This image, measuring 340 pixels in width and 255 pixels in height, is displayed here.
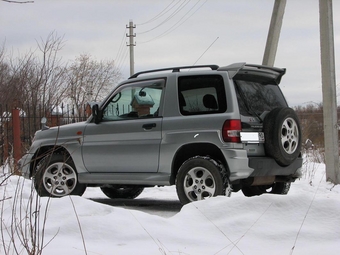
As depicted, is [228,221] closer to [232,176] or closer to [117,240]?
[117,240]

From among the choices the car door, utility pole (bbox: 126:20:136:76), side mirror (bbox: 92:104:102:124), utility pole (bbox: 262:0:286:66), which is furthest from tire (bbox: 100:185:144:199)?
utility pole (bbox: 126:20:136:76)

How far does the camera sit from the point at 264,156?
731 centimetres

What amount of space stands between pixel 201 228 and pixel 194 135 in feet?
8.55

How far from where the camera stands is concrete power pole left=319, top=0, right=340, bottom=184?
37.2ft

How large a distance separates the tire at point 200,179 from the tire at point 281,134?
75 cm

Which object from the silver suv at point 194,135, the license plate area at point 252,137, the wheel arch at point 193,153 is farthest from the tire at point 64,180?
the license plate area at point 252,137

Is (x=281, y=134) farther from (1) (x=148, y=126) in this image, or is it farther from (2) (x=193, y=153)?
(1) (x=148, y=126)

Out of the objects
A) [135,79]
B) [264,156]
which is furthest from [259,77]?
[135,79]

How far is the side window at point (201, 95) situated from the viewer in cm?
728

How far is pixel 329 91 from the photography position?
37.3 feet

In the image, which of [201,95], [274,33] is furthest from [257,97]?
[274,33]

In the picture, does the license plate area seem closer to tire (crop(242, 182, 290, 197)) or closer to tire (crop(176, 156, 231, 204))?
tire (crop(176, 156, 231, 204))

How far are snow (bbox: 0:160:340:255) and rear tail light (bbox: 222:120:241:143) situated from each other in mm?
1699

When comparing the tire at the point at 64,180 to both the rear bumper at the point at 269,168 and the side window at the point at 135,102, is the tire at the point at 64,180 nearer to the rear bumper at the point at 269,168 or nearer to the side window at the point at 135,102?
the side window at the point at 135,102
